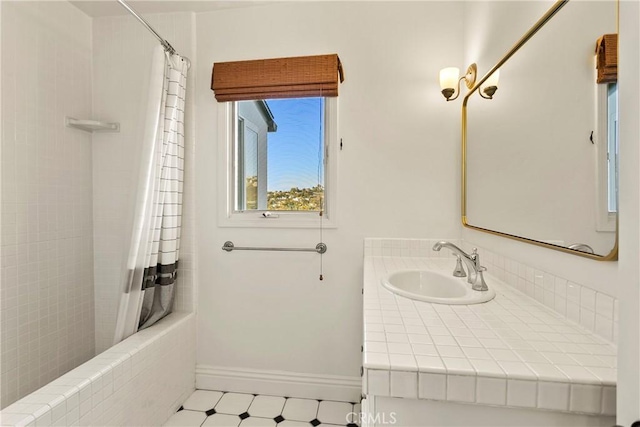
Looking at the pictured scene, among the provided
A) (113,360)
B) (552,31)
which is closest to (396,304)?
(552,31)

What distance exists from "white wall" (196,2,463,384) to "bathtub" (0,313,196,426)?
18cm

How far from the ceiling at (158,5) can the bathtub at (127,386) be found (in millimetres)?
1960

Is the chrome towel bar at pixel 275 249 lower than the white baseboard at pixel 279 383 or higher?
higher

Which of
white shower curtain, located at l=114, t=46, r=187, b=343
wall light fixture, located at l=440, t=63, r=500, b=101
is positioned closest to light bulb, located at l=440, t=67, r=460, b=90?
wall light fixture, located at l=440, t=63, r=500, b=101

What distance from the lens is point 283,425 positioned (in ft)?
4.98

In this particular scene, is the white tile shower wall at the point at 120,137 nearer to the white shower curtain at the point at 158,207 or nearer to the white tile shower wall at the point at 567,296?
the white shower curtain at the point at 158,207

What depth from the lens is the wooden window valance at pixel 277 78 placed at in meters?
1.64

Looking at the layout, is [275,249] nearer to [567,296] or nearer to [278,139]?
[278,139]

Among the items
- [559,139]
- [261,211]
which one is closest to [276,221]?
[261,211]

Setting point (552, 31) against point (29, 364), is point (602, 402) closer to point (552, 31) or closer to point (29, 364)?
point (552, 31)

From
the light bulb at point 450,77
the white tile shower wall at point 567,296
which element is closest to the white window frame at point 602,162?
the white tile shower wall at point 567,296

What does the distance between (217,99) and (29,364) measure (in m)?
1.81

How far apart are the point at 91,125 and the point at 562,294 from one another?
246 cm

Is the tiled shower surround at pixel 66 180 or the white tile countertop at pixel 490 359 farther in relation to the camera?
the tiled shower surround at pixel 66 180
